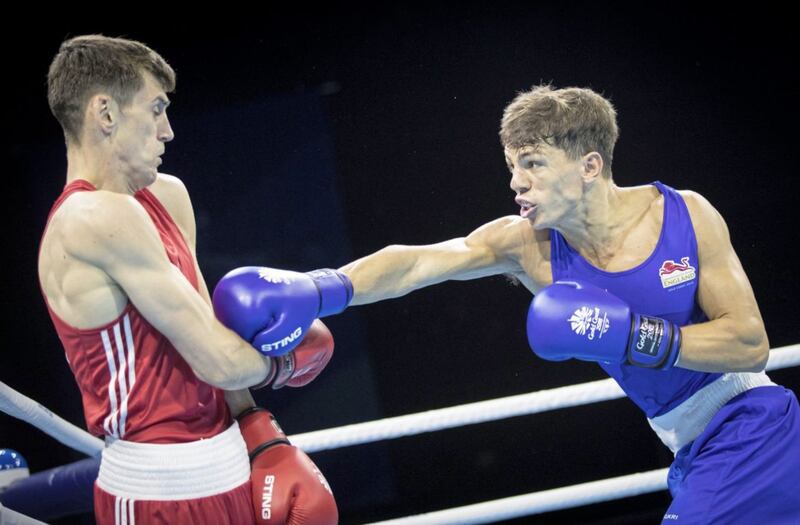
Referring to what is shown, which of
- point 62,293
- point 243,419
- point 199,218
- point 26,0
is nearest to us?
point 62,293

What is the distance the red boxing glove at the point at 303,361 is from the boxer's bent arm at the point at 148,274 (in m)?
0.21

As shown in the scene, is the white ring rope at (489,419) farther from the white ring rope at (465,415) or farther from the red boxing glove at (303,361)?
the red boxing glove at (303,361)

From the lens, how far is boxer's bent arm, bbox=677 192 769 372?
2.26 m

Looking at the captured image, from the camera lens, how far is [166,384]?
6.30 ft

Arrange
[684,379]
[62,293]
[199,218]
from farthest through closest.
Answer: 1. [199,218]
2. [684,379]
3. [62,293]

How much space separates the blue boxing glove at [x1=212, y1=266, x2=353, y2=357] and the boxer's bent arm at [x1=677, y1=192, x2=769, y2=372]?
943 millimetres

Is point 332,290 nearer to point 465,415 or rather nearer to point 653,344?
point 653,344

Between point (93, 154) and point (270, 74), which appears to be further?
point (270, 74)

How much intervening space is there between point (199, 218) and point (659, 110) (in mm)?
2016

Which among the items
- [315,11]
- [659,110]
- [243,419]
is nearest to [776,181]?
[659,110]

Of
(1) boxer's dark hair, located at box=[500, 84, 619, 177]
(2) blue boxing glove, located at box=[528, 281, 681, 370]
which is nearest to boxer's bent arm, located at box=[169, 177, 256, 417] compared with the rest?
(2) blue boxing glove, located at box=[528, 281, 681, 370]

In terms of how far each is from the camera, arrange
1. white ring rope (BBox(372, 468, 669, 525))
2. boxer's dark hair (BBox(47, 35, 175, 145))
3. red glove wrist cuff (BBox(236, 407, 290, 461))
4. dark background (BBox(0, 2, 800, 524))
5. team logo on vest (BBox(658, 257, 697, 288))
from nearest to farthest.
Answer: boxer's dark hair (BBox(47, 35, 175, 145)), red glove wrist cuff (BBox(236, 407, 290, 461)), team logo on vest (BBox(658, 257, 697, 288)), white ring rope (BBox(372, 468, 669, 525)), dark background (BBox(0, 2, 800, 524))

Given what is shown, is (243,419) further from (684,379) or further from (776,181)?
(776,181)

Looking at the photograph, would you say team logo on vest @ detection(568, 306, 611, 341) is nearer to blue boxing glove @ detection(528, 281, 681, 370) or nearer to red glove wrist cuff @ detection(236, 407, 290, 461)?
blue boxing glove @ detection(528, 281, 681, 370)
